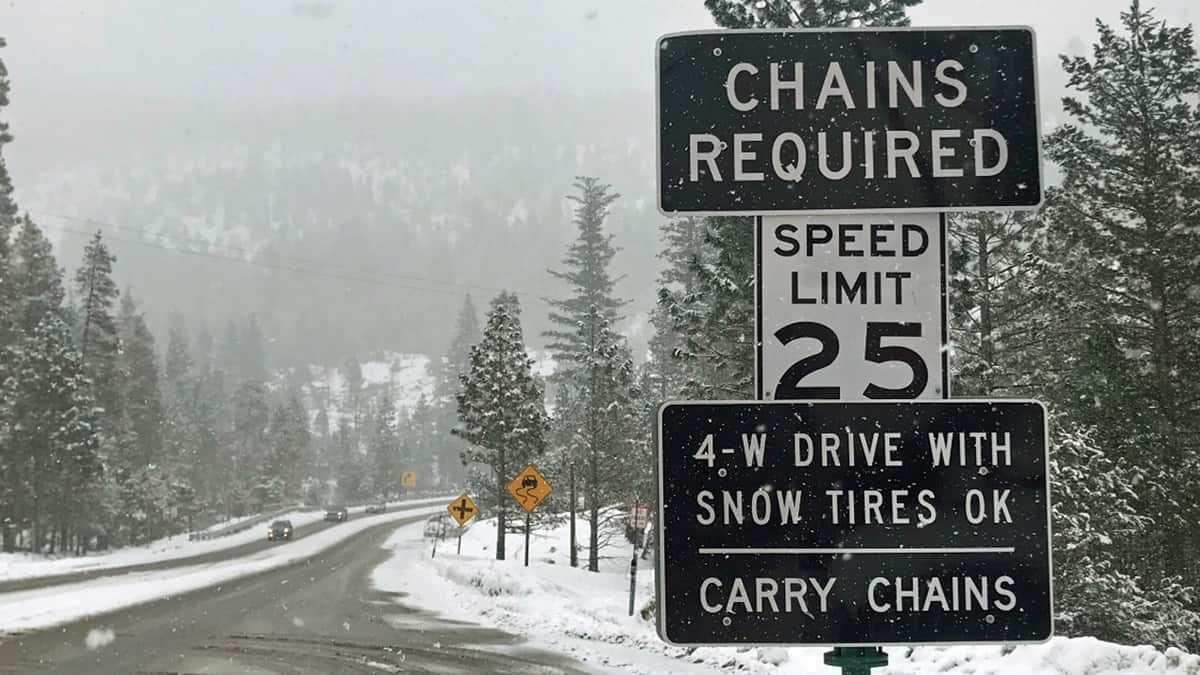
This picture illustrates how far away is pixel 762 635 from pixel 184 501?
76.1 meters

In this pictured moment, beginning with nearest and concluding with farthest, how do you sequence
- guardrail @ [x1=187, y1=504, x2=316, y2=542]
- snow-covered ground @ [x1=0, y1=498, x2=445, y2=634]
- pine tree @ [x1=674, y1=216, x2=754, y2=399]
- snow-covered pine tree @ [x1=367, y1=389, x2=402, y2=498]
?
snow-covered ground @ [x1=0, y1=498, x2=445, y2=634] → pine tree @ [x1=674, y1=216, x2=754, y2=399] → guardrail @ [x1=187, y1=504, x2=316, y2=542] → snow-covered pine tree @ [x1=367, y1=389, x2=402, y2=498]

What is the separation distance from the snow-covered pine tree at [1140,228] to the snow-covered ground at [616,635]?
37.3 feet

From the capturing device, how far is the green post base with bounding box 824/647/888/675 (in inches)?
105

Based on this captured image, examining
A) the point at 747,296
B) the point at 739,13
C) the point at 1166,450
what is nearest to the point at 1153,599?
the point at 1166,450

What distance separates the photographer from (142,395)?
70375 millimetres

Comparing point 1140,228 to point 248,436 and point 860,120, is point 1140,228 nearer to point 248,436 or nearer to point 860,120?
point 860,120

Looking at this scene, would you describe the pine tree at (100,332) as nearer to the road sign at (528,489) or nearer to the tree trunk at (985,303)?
the road sign at (528,489)

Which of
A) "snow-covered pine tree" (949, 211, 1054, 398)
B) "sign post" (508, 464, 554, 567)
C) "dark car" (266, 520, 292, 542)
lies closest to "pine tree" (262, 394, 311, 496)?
"dark car" (266, 520, 292, 542)

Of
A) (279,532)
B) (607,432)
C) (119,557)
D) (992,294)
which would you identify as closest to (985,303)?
(992,294)

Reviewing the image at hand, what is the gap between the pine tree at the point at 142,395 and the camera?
6869cm

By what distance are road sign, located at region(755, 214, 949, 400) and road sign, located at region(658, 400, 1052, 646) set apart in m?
0.08

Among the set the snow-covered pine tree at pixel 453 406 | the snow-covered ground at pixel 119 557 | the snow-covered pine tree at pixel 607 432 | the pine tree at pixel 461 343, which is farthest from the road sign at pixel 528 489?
the snow-covered pine tree at pixel 453 406

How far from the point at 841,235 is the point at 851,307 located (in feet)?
0.69

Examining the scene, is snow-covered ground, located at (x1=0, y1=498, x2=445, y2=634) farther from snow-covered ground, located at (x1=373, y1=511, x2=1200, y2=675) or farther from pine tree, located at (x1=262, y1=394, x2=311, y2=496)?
pine tree, located at (x1=262, y1=394, x2=311, y2=496)
